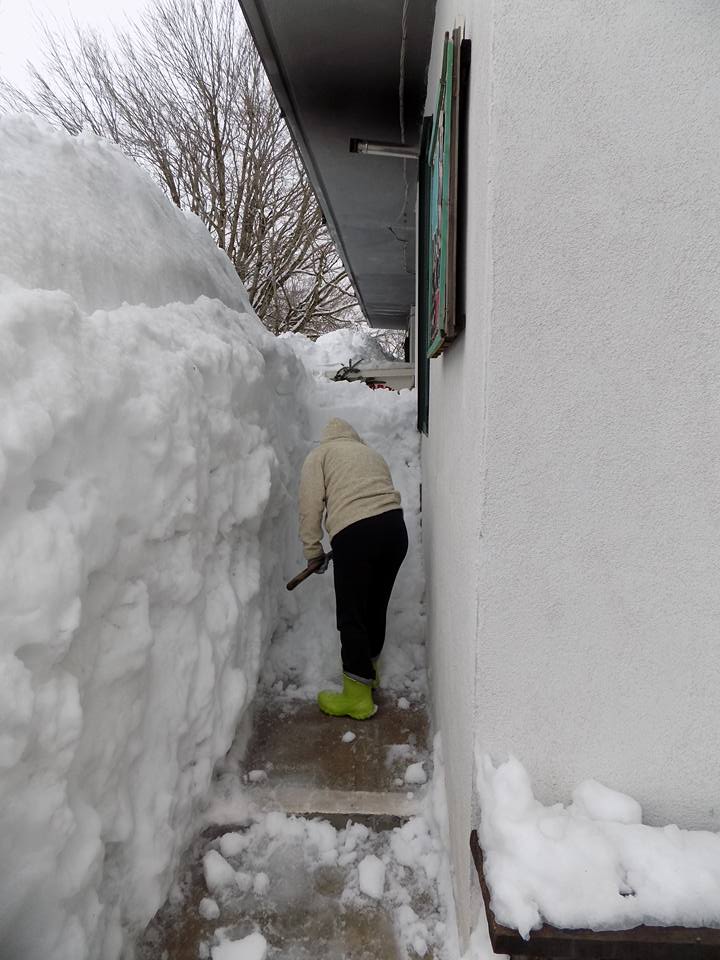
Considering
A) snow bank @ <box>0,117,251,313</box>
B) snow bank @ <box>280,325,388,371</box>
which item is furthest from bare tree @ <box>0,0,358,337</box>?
snow bank @ <box>0,117,251,313</box>

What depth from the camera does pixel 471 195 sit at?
6.02ft

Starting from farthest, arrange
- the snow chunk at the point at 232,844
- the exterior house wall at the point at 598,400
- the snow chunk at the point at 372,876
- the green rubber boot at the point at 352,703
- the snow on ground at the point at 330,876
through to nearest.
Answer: the green rubber boot at the point at 352,703 → the snow chunk at the point at 232,844 → the snow chunk at the point at 372,876 → the snow on ground at the point at 330,876 → the exterior house wall at the point at 598,400

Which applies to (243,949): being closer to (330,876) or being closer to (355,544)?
(330,876)

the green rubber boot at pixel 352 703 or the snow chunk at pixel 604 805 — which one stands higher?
the snow chunk at pixel 604 805

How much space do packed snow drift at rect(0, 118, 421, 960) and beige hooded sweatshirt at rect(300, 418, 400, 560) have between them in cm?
31

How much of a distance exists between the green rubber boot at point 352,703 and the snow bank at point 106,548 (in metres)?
0.55

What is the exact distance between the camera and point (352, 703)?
3.30 metres

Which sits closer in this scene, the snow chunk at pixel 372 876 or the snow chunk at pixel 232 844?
the snow chunk at pixel 372 876

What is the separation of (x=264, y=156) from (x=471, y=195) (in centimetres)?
937

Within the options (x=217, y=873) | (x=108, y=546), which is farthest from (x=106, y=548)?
(x=217, y=873)

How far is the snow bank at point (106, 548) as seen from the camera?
5.09 feet

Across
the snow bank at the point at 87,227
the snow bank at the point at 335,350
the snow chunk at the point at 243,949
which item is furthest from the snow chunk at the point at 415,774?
the snow bank at the point at 335,350

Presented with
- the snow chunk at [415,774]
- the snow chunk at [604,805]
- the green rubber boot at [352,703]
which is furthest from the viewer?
the green rubber boot at [352,703]

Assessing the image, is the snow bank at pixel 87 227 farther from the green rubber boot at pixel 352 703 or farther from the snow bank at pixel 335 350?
the snow bank at pixel 335 350
